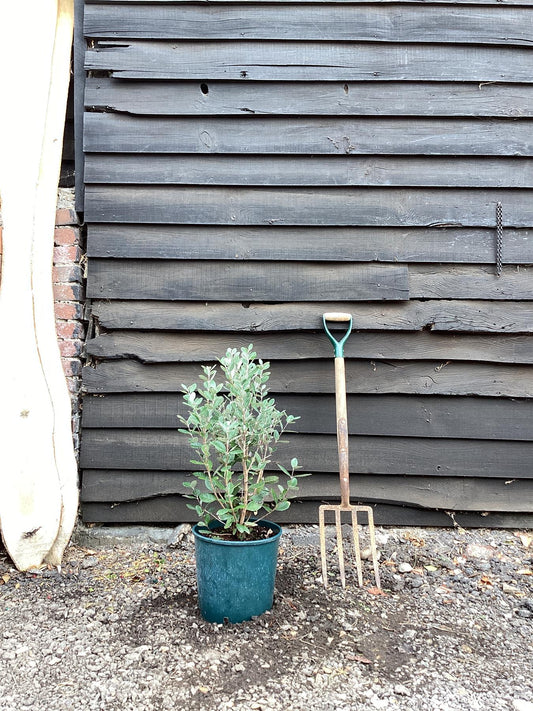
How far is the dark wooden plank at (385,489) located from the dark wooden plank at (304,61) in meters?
1.83

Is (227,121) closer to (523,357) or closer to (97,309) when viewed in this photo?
(97,309)

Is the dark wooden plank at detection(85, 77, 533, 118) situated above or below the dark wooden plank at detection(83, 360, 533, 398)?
above

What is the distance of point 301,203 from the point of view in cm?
253

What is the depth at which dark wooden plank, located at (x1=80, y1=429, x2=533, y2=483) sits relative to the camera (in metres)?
2.54

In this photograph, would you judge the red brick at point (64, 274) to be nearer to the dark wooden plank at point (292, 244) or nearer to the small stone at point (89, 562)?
the dark wooden plank at point (292, 244)

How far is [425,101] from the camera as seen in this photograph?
253cm

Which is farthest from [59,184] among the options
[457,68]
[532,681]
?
[532,681]

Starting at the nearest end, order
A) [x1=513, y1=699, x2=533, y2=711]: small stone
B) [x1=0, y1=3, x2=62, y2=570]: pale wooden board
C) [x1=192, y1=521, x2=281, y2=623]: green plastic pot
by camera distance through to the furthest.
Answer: [x1=513, y1=699, x2=533, y2=711]: small stone, [x1=192, y1=521, x2=281, y2=623]: green plastic pot, [x1=0, y1=3, x2=62, y2=570]: pale wooden board

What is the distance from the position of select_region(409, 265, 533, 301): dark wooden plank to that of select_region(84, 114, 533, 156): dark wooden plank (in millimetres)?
540

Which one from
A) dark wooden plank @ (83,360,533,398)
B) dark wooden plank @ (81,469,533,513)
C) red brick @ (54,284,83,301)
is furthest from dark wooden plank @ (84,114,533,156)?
dark wooden plank @ (81,469,533,513)

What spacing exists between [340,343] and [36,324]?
1.32 m

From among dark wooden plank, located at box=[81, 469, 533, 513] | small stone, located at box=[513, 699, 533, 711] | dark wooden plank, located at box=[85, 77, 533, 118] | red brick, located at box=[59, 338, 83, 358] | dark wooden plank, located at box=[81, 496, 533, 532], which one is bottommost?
small stone, located at box=[513, 699, 533, 711]

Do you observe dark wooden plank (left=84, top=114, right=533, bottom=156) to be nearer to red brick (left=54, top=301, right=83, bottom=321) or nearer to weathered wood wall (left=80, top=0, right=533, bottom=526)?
weathered wood wall (left=80, top=0, right=533, bottom=526)

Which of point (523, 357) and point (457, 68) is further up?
point (457, 68)
